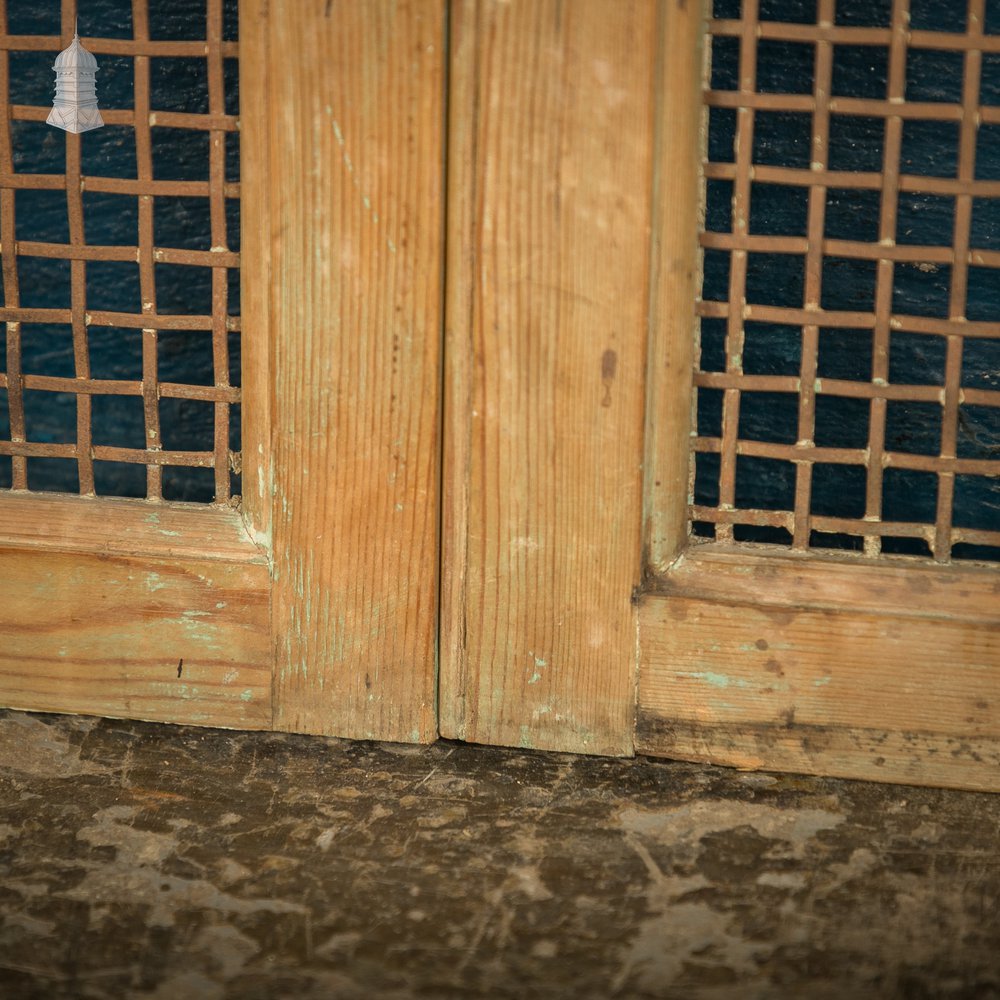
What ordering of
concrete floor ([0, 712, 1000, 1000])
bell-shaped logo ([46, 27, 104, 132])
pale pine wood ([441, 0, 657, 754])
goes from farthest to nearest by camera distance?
bell-shaped logo ([46, 27, 104, 132]), pale pine wood ([441, 0, 657, 754]), concrete floor ([0, 712, 1000, 1000])

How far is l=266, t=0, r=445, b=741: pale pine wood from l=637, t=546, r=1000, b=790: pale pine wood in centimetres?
26

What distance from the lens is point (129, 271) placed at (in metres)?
1.63

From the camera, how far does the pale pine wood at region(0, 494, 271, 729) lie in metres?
1.34

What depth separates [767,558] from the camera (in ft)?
4.17

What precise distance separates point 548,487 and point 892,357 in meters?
0.42

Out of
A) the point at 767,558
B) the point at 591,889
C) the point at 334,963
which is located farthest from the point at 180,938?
the point at 767,558

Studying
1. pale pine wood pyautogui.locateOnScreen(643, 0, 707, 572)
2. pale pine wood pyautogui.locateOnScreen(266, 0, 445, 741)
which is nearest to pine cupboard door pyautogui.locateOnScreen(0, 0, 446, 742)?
pale pine wood pyautogui.locateOnScreen(266, 0, 445, 741)

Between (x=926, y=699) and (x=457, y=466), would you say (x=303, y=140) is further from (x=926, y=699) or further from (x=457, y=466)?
(x=926, y=699)

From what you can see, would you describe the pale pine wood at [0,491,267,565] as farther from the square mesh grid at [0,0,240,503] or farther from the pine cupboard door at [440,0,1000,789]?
the pine cupboard door at [440,0,1000,789]

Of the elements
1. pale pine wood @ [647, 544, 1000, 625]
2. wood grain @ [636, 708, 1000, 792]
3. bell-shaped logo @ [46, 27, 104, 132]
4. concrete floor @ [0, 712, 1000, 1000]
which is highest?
bell-shaped logo @ [46, 27, 104, 132]

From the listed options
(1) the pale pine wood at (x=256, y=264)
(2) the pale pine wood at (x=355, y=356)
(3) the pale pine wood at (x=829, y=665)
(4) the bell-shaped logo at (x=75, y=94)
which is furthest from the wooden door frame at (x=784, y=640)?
(4) the bell-shaped logo at (x=75, y=94)

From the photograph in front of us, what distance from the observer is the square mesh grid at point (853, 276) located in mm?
1190

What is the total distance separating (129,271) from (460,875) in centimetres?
91

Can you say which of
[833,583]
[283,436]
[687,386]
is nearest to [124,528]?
[283,436]
